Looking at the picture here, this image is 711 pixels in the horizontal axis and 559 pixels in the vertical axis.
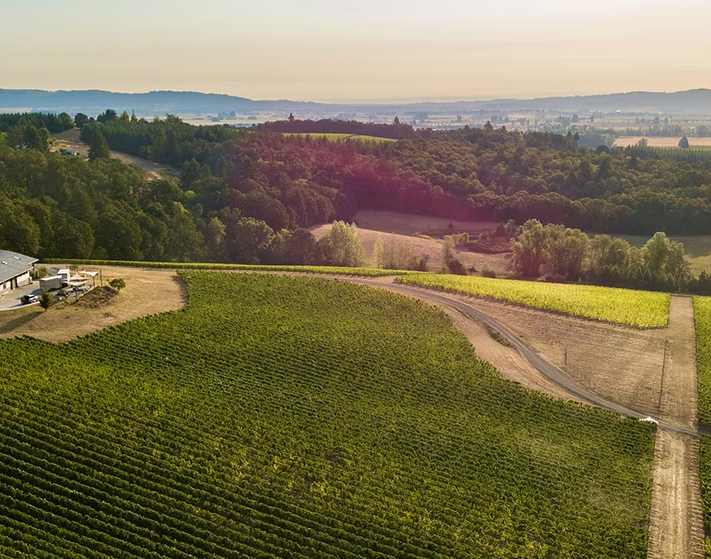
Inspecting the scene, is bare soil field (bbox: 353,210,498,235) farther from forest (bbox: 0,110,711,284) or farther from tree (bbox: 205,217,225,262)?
tree (bbox: 205,217,225,262)

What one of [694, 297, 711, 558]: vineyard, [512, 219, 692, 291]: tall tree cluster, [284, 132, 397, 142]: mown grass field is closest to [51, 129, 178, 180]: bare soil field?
[284, 132, 397, 142]: mown grass field

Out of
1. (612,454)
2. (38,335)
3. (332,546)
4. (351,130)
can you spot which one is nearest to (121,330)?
(38,335)

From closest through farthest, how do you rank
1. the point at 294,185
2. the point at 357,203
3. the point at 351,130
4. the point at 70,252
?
the point at 70,252 → the point at 294,185 → the point at 357,203 → the point at 351,130

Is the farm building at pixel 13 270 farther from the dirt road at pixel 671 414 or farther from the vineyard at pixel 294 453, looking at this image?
the dirt road at pixel 671 414

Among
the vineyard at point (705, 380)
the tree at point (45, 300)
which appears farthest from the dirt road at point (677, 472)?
the tree at point (45, 300)

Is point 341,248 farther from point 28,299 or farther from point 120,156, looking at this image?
point 120,156

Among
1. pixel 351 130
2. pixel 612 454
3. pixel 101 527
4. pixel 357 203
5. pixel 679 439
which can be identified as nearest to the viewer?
pixel 101 527

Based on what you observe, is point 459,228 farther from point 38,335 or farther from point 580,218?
point 38,335
